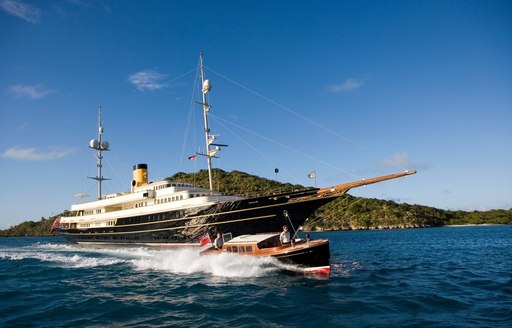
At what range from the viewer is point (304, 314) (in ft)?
43.3

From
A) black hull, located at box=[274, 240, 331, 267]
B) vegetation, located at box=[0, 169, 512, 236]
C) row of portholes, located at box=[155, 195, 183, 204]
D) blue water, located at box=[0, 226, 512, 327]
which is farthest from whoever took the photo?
vegetation, located at box=[0, 169, 512, 236]

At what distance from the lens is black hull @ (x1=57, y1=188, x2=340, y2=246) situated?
32.9m

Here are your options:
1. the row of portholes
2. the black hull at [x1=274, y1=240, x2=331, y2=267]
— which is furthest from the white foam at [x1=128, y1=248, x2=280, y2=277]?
the row of portholes

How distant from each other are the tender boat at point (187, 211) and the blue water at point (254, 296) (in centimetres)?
784

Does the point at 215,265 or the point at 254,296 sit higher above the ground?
the point at 215,265

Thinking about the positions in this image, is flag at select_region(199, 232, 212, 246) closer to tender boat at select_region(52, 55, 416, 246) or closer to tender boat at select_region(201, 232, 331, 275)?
tender boat at select_region(52, 55, 416, 246)

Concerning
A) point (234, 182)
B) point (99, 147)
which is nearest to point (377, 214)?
point (234, 182)

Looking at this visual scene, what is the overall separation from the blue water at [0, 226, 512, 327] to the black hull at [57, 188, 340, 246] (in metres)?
7.75

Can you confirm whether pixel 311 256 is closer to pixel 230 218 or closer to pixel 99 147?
pixel 230 218

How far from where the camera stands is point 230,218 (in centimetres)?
3409

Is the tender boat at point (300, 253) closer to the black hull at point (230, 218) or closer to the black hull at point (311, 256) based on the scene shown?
the black hull at point (311, 256)

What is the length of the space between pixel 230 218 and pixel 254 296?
18.3 meters

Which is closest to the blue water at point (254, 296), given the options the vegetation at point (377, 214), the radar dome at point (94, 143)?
the radar dome at point (94, 143)

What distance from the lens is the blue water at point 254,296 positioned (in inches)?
498
